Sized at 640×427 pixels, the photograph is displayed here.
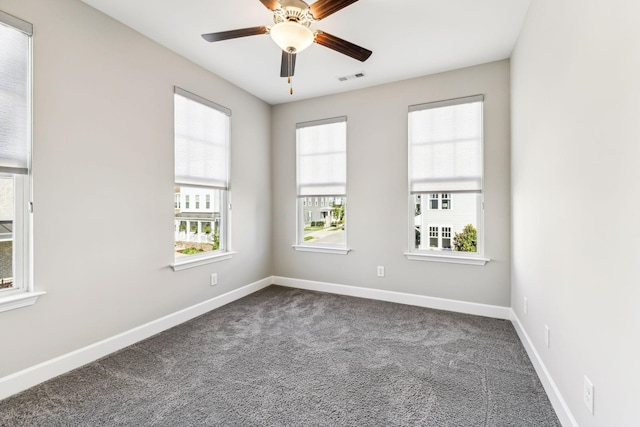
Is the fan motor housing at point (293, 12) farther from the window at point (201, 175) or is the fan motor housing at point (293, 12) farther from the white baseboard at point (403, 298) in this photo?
the white baseboard at point (403, 298)

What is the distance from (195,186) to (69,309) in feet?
5.15

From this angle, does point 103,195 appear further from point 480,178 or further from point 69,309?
point 480,178

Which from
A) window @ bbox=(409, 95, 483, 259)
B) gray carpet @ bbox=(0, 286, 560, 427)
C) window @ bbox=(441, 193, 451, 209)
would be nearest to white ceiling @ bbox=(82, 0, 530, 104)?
window @ bbox=(409, 95, 483, 259)

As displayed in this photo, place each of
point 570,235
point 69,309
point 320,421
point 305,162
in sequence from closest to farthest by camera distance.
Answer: point 570,235 < point 320,421 < point 69,309 < point 305,162

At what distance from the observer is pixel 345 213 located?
162 inches

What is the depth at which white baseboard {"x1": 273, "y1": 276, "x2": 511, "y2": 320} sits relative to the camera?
3.31 m

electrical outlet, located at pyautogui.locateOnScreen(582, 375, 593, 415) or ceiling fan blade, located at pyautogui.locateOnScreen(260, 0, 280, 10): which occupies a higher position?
ceiling fan blade, located at pyautogui.locateOnScreen(260, 0, 280, 10)

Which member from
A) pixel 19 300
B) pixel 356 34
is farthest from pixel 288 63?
pixel 19 300

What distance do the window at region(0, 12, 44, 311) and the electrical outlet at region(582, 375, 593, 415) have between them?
3279mm

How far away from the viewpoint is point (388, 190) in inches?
150

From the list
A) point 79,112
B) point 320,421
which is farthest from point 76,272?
point 320,421

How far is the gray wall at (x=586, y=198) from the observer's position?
1.11m

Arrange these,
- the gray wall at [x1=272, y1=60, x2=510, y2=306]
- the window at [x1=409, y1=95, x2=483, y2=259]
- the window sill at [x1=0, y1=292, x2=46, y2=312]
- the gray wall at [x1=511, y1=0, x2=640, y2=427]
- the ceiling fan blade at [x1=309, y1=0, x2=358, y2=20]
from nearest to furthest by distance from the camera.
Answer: the gray wall at [x1=511, y1=0, x2=640, y2=427] < the ceiling fan blade at [x1=309, y1=0, x2=358, y2=20] < the window sill at [x1=0, y1=292, x2=46, y2=312] < the gray wall at [x1=272, y1=60, x2=510, y2=306] < the window at [x1=409, y1=95, x2=483, y2=259]

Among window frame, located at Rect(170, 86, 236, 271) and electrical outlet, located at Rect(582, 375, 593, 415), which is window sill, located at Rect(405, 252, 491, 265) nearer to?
electrical outlet, located at Rect(582, 375, 593, 415)
